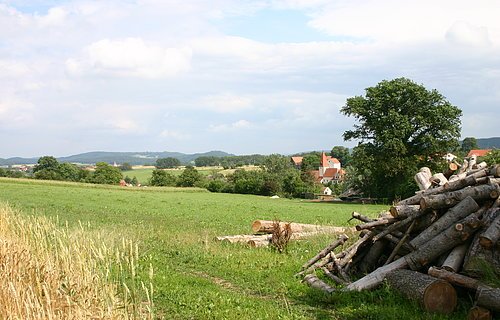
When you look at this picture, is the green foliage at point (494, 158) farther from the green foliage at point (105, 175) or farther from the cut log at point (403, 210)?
the green foliage at point (105, 175)

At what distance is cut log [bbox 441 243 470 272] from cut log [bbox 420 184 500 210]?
1237mm

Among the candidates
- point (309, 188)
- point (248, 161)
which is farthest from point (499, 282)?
point (248, 161)

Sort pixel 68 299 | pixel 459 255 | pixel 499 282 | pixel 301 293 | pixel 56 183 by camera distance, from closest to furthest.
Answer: pixel 68 299 < pixel 499 282 < pixel 459 255 < pixel 301 293 < pixel 56 183

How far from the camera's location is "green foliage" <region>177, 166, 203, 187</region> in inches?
3674

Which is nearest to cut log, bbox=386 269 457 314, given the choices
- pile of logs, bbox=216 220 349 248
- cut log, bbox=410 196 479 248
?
cut log, bbox=410 196 479 248

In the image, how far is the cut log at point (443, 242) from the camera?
1020 cm

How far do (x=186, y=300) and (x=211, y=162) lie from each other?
16395 centimetres

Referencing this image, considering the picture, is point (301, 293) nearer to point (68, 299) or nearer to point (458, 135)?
point (68, 299)

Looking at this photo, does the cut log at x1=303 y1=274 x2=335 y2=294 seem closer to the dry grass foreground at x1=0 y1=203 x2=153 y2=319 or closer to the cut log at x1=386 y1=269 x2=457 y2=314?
the cut log at x1=386 y1=269 x2=457 y2=314

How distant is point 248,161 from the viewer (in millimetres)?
160875

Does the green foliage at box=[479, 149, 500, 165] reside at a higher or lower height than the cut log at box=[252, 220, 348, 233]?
higher

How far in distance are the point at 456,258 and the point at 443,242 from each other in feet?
1.50

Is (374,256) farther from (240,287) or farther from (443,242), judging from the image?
(240,287)

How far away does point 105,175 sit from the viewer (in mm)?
103250
